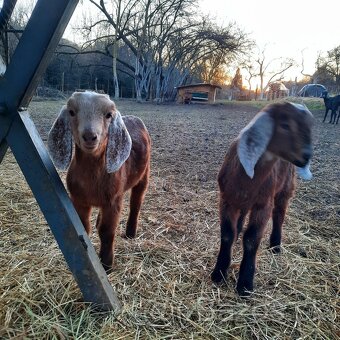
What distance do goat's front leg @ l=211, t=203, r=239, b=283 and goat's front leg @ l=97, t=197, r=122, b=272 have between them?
82 centimetres

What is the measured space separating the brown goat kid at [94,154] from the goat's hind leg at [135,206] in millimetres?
623

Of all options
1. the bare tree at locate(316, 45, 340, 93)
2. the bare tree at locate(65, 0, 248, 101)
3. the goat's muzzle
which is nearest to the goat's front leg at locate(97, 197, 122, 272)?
the goat's muzzle

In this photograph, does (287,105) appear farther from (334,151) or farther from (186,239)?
(334,151)

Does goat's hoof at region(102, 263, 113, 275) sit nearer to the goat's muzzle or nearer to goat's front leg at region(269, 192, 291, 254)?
the goat's muzzle

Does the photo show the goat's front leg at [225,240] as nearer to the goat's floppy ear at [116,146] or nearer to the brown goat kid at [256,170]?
the brown goat kid at [256,170]

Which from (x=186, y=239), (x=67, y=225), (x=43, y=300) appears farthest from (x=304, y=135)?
(x=43, y=300)

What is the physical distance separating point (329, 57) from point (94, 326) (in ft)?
131

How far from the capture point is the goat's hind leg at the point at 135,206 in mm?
3066

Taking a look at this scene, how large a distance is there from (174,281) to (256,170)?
3.39 feet

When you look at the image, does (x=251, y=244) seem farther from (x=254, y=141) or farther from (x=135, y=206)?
(x=135, y=206)

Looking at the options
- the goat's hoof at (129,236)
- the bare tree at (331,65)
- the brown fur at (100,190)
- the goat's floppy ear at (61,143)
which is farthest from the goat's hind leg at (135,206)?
the bare tree at (331,65)

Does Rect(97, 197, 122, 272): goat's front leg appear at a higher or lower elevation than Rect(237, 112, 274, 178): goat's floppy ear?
lower

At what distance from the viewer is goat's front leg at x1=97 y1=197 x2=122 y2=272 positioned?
92.0 inches

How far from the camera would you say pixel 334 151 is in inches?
312
